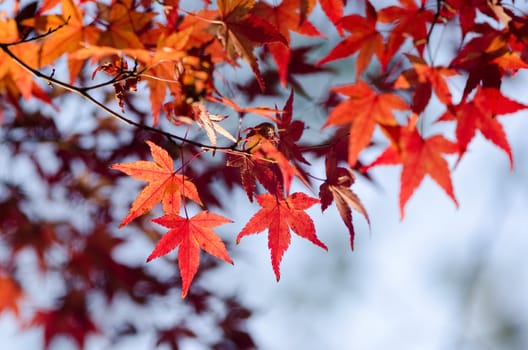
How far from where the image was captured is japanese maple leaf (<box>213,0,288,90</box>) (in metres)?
1.01

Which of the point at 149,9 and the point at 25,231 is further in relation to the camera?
the point at 25,231

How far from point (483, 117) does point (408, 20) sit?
0.84 ft

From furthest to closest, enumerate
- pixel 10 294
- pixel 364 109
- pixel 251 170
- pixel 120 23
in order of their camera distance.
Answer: pixel 10 294, pixel 120 23, pixel 251 170, pixel 364 109

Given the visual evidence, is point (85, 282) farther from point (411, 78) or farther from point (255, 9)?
point (411, 78)

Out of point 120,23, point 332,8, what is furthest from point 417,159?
point 120,23

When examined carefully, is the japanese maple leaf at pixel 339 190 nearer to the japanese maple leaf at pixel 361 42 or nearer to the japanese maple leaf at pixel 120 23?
the japanese maple leaf at pixel 361 42

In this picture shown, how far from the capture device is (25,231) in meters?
2.76

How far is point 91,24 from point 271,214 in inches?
23.7

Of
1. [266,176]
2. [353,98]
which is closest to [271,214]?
[266,176]

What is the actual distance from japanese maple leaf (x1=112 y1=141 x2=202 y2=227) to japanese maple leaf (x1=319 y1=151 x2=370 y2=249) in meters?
0.27

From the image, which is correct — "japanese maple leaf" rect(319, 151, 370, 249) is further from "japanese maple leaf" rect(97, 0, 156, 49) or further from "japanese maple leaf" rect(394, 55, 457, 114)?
"japanese maple leaf" rect(97, 0, 156, 49)

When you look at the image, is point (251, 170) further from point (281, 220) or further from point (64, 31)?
point (64, 31)

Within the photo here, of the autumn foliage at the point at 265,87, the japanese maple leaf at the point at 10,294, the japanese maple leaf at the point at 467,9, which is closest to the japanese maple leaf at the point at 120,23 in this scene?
the autumn foliage at the point at 265,87

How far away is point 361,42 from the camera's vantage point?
1151 mm
